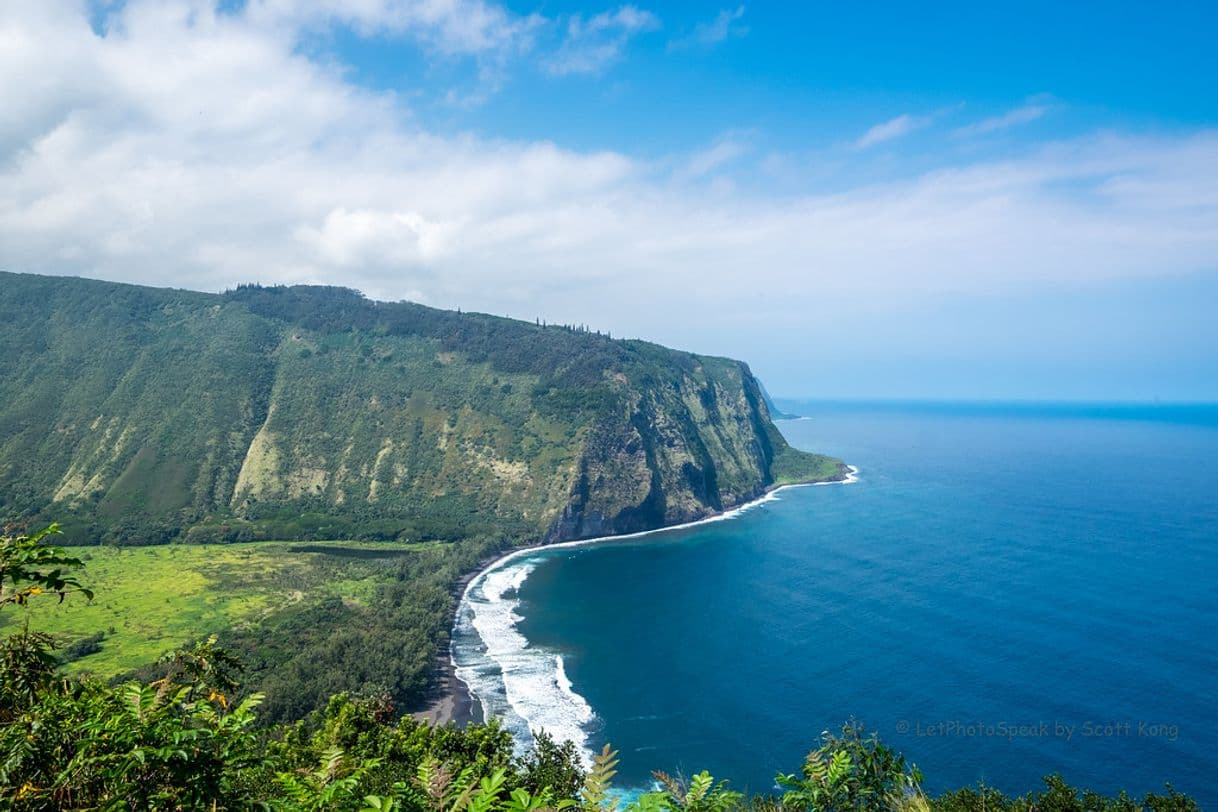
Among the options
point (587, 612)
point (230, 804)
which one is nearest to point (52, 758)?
point (230, 804)

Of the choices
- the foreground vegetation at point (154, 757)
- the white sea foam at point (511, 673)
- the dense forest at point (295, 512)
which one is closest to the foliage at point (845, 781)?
the foreground vegetation at point (154, 757)

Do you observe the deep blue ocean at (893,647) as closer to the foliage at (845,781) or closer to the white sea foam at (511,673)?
the white sea foam at (511,673)

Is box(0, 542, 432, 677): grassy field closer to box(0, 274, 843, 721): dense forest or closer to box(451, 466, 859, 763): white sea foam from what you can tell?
box(0, 274, 843, 721): dense forest

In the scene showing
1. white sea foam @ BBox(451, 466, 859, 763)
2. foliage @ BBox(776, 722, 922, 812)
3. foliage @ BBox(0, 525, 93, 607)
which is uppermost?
foliage @ BBox(0, 525, 93, 607)

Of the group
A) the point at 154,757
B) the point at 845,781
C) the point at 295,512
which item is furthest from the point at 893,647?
the point at 295,512

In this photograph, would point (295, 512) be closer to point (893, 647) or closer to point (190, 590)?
point (190, 590)

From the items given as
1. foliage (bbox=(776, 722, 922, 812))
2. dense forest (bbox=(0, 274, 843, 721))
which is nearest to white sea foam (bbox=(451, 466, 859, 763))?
dense forest (bbox=(0, 274, 843, 721))
